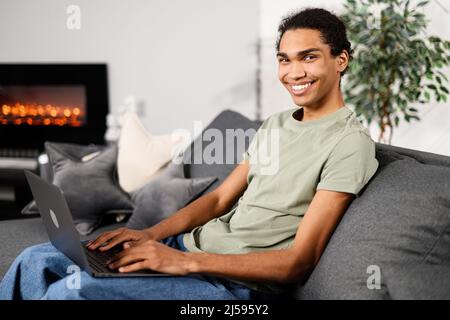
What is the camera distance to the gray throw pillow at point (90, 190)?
2.12 m

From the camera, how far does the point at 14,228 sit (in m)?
2.11

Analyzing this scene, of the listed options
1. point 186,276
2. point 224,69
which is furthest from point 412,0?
point 186,276

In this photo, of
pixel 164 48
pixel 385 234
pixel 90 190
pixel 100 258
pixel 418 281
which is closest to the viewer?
pixel 418 281

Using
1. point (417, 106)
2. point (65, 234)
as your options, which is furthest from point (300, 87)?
point (417, 106)

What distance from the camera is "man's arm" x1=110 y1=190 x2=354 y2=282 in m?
1.19

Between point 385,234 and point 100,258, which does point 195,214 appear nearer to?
point 100,258

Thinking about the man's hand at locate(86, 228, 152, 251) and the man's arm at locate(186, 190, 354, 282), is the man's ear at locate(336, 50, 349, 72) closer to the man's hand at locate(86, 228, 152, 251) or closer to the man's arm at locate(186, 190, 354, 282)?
the man's arm at locate(186, 190, 354, 282)

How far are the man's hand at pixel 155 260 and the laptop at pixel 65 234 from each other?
0.02 m

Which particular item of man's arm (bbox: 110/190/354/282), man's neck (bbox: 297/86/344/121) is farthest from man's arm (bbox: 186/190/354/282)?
man's neck (bbox: 297/86/344/121)

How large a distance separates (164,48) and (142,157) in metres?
2.04

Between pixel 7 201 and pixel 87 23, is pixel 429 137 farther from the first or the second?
pixel 7 201

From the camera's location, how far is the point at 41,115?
14.0 feet

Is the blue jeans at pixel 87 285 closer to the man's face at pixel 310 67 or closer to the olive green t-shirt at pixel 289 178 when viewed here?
the olive green t-shirt at pixel 289 178

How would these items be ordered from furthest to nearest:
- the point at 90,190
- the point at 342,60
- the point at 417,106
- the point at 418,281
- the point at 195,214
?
the point at 417,106 < the point at 90,190 < the point at 195,214 < the point at 342,60 < the point at 418,281
